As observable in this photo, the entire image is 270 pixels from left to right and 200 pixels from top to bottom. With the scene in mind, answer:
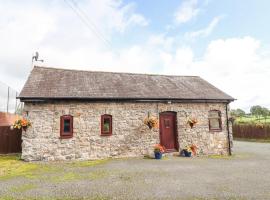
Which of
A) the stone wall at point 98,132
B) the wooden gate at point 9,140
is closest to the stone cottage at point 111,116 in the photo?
the stone wall at point 98,132

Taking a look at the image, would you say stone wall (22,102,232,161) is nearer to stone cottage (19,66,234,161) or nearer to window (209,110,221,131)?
stone cottage (19,66,234,161)

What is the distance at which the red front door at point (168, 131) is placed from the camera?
13398 mm

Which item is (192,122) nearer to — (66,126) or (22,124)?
(66,126)

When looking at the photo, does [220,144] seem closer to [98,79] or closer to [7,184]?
[98,79]

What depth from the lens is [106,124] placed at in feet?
41.2

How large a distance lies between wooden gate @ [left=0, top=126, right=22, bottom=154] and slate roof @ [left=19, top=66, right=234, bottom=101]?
9.73 feet

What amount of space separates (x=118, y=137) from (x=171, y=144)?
11.5 ft

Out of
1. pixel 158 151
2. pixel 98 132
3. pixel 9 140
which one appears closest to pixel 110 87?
pixel 98 132

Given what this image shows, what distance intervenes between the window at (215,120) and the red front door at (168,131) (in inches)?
105

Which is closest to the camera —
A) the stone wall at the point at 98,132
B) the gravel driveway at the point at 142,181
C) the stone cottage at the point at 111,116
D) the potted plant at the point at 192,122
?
the gravel driveway at the point at 142,181

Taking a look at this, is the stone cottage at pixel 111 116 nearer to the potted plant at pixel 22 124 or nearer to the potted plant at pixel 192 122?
the potted plant at pixel 192 122

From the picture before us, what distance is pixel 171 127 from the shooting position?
13.7 meters

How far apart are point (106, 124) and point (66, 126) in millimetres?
2229

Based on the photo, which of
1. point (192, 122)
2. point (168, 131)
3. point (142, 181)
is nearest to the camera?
point (142, 181)
